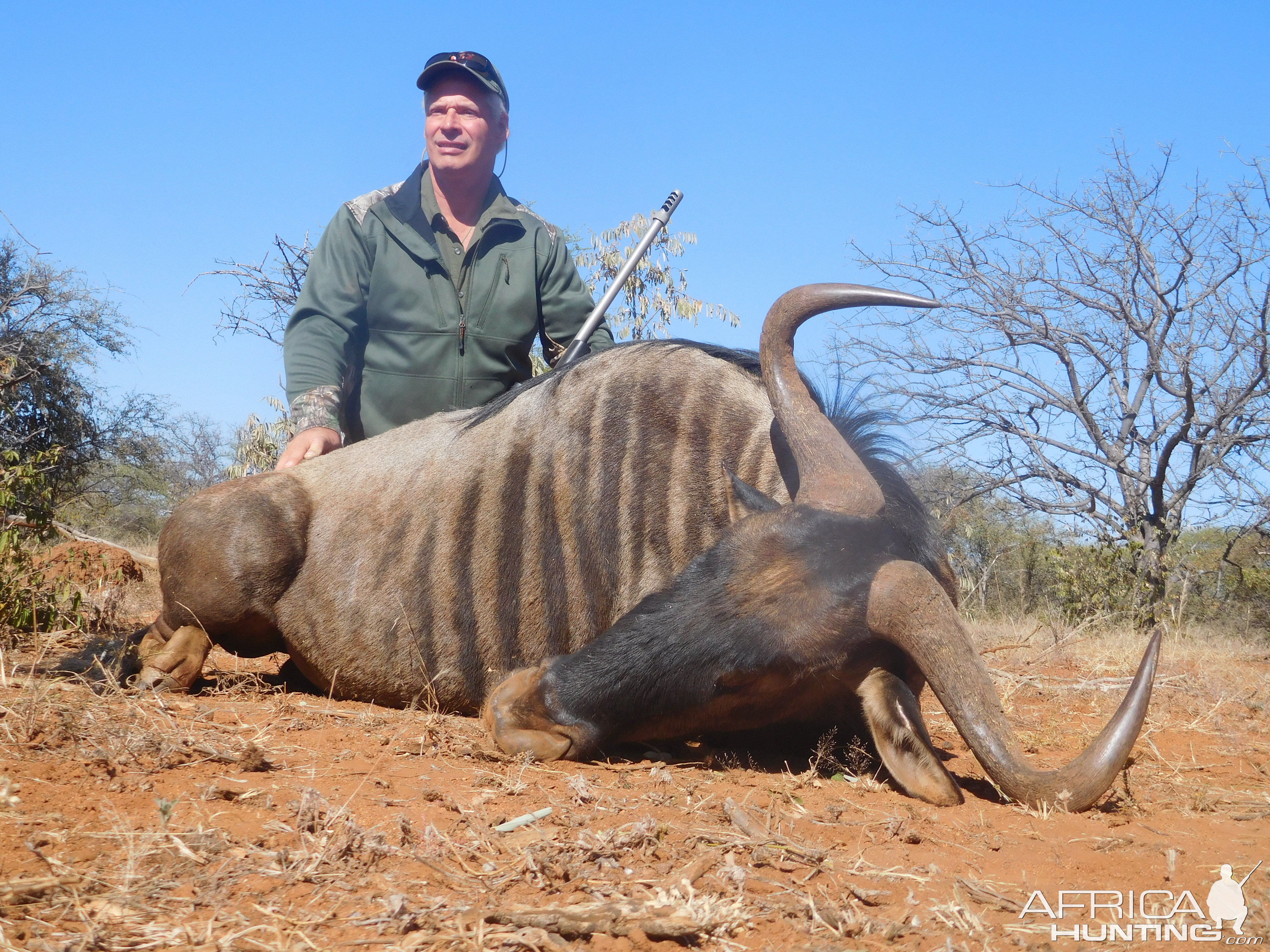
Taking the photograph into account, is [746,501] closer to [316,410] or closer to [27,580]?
[316,410]

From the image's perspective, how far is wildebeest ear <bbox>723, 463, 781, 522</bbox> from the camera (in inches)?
121

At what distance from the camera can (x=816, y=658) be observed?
2723mm

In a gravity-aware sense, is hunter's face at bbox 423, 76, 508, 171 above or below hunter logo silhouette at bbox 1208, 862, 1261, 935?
above

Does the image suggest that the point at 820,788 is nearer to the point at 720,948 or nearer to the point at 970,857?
the point at 970,857

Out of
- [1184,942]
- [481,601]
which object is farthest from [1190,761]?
[481,601]

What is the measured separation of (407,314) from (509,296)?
0.51 meters

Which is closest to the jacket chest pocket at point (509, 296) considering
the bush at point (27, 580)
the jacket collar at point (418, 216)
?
the jacket collar at point (418, 216)

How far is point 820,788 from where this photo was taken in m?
2.84

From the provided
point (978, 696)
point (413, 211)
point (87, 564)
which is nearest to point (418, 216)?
point (413, 211)

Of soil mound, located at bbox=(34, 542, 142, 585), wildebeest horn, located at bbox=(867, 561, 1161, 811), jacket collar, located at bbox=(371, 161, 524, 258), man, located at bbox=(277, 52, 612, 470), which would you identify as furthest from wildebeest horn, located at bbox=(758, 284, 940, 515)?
soil mound, located at bbox=(34, 542, 142, 585)

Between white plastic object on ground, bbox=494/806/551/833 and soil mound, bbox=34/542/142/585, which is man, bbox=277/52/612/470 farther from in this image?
white plastic object on ground, bbox=494/806/551/833

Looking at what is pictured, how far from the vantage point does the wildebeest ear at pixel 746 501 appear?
3080mm

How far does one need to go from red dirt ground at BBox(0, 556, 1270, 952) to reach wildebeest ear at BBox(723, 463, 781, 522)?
2.58 feet
